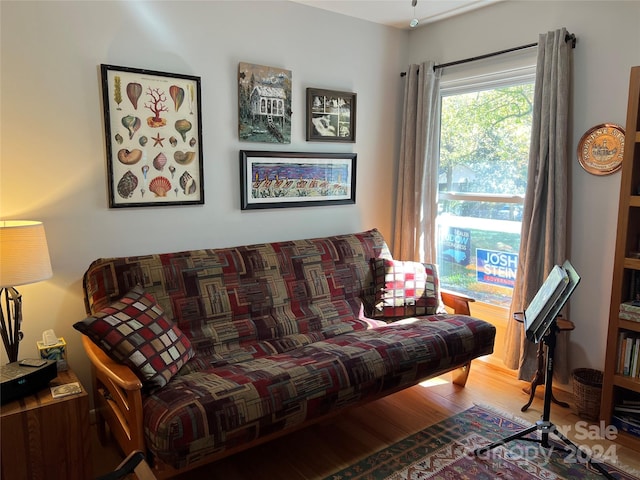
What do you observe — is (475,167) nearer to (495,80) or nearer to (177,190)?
(495,80)

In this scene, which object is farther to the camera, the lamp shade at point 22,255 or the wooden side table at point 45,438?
the lamp shade at point 22,255

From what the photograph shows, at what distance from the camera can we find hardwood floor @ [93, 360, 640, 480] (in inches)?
86.8

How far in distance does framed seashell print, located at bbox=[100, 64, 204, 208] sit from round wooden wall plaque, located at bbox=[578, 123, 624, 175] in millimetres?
2349

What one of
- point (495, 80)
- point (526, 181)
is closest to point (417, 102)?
point (495, 80)

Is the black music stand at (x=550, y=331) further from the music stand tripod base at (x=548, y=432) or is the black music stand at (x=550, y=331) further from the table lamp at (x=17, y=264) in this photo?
the table lamp at (x=17, y=264)

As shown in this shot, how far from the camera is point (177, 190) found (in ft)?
9.19

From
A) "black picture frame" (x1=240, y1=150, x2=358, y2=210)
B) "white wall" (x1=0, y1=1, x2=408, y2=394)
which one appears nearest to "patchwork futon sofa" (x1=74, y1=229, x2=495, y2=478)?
"white wall" (x1=0, y1=1, x2=408, y2=394)

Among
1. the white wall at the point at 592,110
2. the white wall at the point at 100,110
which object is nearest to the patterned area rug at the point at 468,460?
the white wall at the point at 592,110

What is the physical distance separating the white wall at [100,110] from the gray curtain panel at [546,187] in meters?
1.35

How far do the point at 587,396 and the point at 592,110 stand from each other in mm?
1681

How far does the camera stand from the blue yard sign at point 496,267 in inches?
130

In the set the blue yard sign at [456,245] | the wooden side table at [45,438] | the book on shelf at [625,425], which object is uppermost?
the blue yard sign at [456,245]

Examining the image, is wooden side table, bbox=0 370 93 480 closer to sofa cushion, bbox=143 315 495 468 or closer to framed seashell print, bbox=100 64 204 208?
sofa cushion, bbox=143 315 495 468

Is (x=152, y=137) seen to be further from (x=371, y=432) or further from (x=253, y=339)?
(x=371, y=432)
